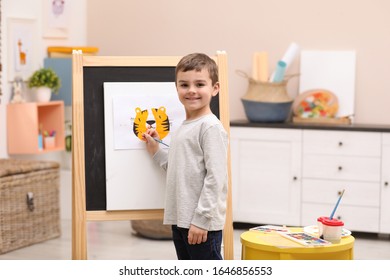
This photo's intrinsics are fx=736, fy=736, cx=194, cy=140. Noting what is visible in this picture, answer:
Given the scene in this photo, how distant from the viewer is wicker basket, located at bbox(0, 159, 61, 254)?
160 inches

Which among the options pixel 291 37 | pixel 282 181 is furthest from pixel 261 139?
pixel 291 37

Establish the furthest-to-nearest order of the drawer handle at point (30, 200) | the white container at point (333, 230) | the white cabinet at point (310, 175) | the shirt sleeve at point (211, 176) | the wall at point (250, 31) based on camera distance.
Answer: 1. the wall at point (250, 31)
2. the white cabinet at point (310, 175)
3. the drawer handle at point (30, 200)
4. the white container at point (333, 230)
5. the shirt sleeve at point (211, 176)

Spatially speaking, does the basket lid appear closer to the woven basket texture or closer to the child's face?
the woven basket texture

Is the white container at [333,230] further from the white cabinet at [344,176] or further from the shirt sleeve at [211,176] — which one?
the white cabinet at [344,176]

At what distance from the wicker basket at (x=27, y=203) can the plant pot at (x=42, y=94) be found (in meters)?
0.48

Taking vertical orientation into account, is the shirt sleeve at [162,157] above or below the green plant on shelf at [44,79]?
below

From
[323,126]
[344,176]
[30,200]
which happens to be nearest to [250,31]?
[323,126]

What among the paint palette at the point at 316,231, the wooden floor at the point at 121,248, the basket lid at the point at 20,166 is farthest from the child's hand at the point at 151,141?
the basket lid at the point at 20,166

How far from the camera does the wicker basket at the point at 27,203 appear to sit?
407 cm

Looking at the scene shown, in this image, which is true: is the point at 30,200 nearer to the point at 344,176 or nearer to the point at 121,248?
the point at 121,248

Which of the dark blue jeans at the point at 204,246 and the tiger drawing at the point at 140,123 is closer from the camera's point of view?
the dark blue jeans at the point at 204,246

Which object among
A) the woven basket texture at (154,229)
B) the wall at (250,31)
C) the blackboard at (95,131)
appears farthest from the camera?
the wall at (250,31)

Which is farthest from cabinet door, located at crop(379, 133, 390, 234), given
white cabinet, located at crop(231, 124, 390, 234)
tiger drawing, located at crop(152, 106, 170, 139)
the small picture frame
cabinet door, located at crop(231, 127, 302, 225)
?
the small picture frame

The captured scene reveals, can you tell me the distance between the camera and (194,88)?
237 centimetres
